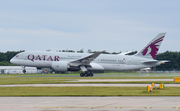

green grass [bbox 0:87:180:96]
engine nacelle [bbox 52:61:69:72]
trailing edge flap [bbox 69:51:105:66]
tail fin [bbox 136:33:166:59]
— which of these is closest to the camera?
green grass [bbox 0:87:180:96]

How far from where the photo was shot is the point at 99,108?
53.9ft

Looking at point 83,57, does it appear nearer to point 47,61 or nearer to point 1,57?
point 47,61

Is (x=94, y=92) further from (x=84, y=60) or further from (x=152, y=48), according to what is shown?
(x=152, y=48)

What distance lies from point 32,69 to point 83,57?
5343 centimetres

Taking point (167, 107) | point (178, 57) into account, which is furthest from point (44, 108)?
point (178, 57)

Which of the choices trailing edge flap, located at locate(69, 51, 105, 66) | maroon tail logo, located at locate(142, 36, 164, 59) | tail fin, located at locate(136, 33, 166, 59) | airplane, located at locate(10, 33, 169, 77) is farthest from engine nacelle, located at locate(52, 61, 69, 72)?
maroon tail logo, located at locate(142, 36, 164, 59)

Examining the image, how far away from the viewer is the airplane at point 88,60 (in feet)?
197

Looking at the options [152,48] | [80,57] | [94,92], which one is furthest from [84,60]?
[94,92]

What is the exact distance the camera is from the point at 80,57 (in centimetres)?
6259

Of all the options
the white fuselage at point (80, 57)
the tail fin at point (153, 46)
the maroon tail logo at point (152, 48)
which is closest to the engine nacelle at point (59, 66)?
the white fuselage at point (80, 57)

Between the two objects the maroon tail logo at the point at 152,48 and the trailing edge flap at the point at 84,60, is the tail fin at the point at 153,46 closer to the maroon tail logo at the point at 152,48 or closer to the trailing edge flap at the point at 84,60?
the maroon tail logo at the point at 152,48

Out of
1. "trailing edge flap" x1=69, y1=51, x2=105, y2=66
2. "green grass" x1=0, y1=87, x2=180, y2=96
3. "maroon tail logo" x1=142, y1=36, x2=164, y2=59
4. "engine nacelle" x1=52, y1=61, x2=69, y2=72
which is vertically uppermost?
"maroon tail logo" x1=142, y1=36, x2=164, y2=59

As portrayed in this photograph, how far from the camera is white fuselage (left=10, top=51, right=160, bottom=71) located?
200ft

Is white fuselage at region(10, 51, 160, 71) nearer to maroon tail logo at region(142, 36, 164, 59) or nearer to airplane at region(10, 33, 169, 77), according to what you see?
airplane at region(10, 33, 169, 77)
